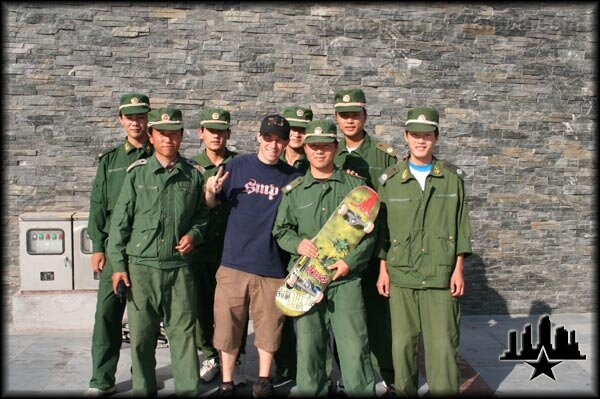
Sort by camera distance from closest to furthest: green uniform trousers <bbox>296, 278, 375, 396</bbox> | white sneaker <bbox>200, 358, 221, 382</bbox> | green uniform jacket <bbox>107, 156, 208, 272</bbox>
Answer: green uniform trousers <bbox>296, 278, 375, 396</bbox>, green uniform jacket <bbox>107, 156, 208, 272</bbox>, white sneaker <bbox>200, 358, 221, 382</bbox>

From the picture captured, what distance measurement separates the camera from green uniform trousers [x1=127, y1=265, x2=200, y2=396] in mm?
4055

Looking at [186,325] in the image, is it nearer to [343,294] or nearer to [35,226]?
[343,294]

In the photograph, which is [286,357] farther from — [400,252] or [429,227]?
[429,227]

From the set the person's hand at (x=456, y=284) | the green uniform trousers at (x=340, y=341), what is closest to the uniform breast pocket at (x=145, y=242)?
the green uniform trousers at (x=340, y=341)

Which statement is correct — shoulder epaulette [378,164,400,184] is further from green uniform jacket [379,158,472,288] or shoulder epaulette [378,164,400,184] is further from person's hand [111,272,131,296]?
person's hand [111,272,131,296]

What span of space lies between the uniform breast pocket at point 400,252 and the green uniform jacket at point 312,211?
0.45 feet

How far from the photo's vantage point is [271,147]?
4230 millimetres

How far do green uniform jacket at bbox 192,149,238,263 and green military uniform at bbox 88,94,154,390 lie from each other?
437 mm

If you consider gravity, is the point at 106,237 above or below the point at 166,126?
below

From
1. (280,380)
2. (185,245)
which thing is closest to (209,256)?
(185,245)

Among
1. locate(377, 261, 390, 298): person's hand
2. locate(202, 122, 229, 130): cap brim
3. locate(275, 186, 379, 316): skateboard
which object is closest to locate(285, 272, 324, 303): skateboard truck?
locate(275, 186, 379, 316): skateboard

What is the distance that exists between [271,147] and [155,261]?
1050 millimetres

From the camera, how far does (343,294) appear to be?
4000mm

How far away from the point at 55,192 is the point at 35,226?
499 millimetres
